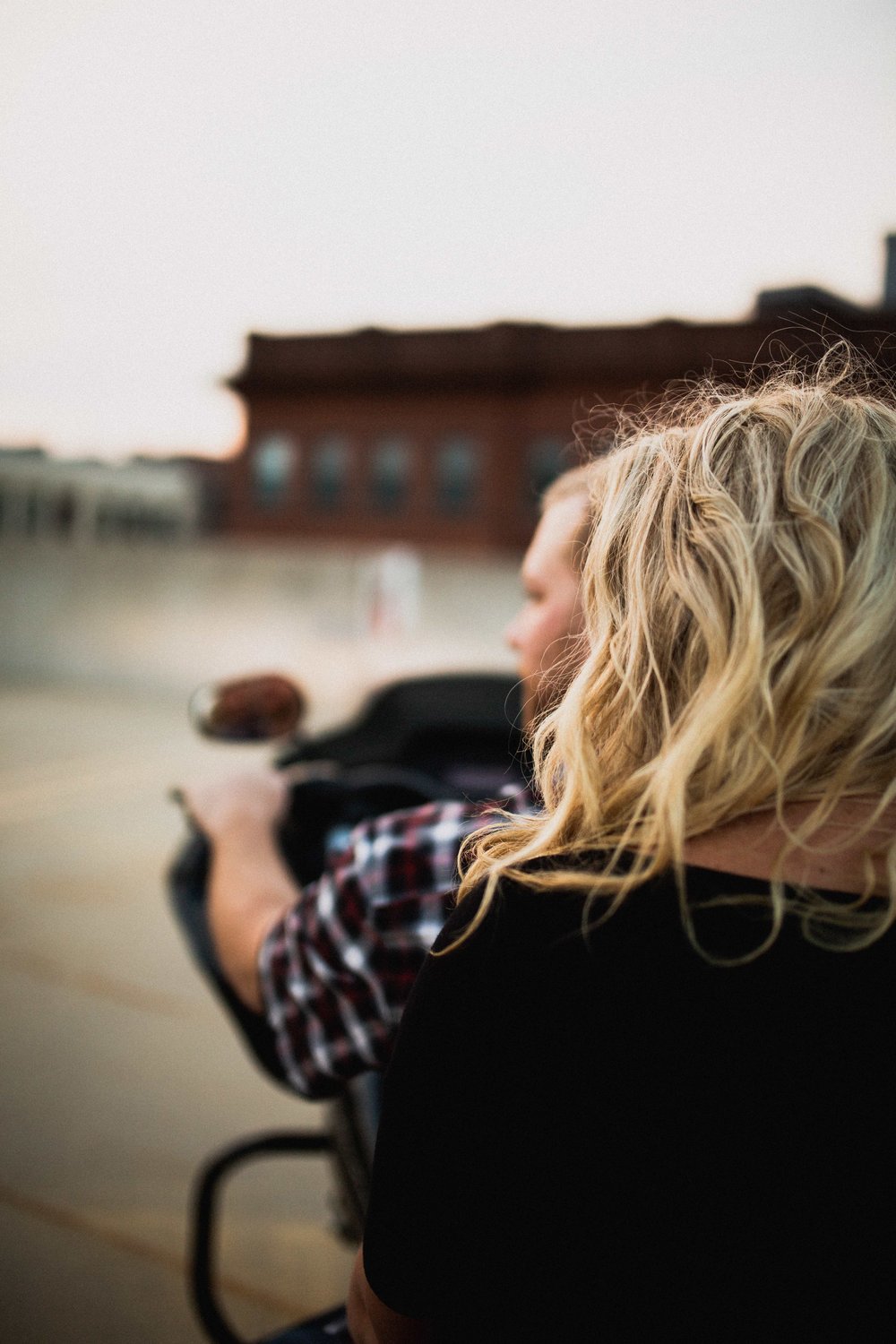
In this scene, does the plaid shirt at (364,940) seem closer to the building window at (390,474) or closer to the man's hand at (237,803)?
the man's hand at (237,803)

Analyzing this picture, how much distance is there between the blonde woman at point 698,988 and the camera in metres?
0.73

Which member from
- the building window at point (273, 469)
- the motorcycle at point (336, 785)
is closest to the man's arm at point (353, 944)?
the motorcycle at point (336, 785)

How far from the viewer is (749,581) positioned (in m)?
0.83

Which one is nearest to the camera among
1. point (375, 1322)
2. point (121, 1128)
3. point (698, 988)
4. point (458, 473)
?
point (698, 988)

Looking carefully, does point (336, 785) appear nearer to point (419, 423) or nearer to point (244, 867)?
point (244, 867)

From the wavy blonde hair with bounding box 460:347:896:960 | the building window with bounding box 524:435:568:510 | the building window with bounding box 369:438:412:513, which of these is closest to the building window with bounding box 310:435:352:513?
the building window with bounding box 369:438:412:513

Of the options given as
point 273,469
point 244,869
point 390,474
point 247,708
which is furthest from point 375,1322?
point 273,469

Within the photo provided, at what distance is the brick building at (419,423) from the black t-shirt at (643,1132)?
24454 millimetres

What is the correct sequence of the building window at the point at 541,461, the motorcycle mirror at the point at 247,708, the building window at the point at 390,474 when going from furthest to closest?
1. the building window at the point at 390,474
2. the building window at the point at 541,461
3. the motorcycle mirror at the point at 247,708

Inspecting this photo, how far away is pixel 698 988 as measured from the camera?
739mm

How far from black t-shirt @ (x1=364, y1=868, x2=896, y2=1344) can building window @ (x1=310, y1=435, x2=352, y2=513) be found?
29918 millimetres

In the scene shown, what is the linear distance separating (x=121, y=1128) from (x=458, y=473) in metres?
26.2

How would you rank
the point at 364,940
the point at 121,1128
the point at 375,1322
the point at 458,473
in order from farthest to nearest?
the point at 458,473 < the point at 121,1128 < the point at 364,940 < the point at 375,1322

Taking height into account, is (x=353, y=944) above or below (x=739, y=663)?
below
